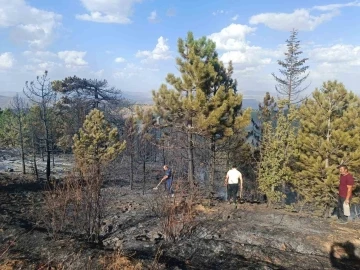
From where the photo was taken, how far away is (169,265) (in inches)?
271

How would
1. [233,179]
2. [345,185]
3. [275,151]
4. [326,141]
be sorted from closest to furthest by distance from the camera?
1. [345,185]
2. [233,179]
3. [275,151]
4. [326,141]

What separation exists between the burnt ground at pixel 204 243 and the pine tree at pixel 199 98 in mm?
4876

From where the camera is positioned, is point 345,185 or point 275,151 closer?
point 345,185

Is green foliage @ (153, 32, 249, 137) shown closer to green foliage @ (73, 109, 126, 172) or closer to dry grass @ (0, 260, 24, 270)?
green foliage @ (73, 109, 126, 172)

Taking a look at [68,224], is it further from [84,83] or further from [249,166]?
[84,83]

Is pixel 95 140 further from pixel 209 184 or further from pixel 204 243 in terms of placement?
pixel 204 243

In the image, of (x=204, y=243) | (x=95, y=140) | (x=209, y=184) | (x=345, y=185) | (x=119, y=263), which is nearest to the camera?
(x=119, y=263)

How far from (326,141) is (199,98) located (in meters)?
7.20

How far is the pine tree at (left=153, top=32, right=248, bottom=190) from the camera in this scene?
15.7m

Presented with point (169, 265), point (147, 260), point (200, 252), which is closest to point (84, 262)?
point (147, 260)

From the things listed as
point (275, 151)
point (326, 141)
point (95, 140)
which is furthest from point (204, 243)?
point (95, 140)

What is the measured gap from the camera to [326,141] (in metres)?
17.1

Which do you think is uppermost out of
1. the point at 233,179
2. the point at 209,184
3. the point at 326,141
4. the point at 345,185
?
the point at 326,141

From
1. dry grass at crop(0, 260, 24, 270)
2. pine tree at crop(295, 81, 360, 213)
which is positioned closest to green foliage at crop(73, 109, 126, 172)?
pine tree at crop(295, 81, 360, 213)
